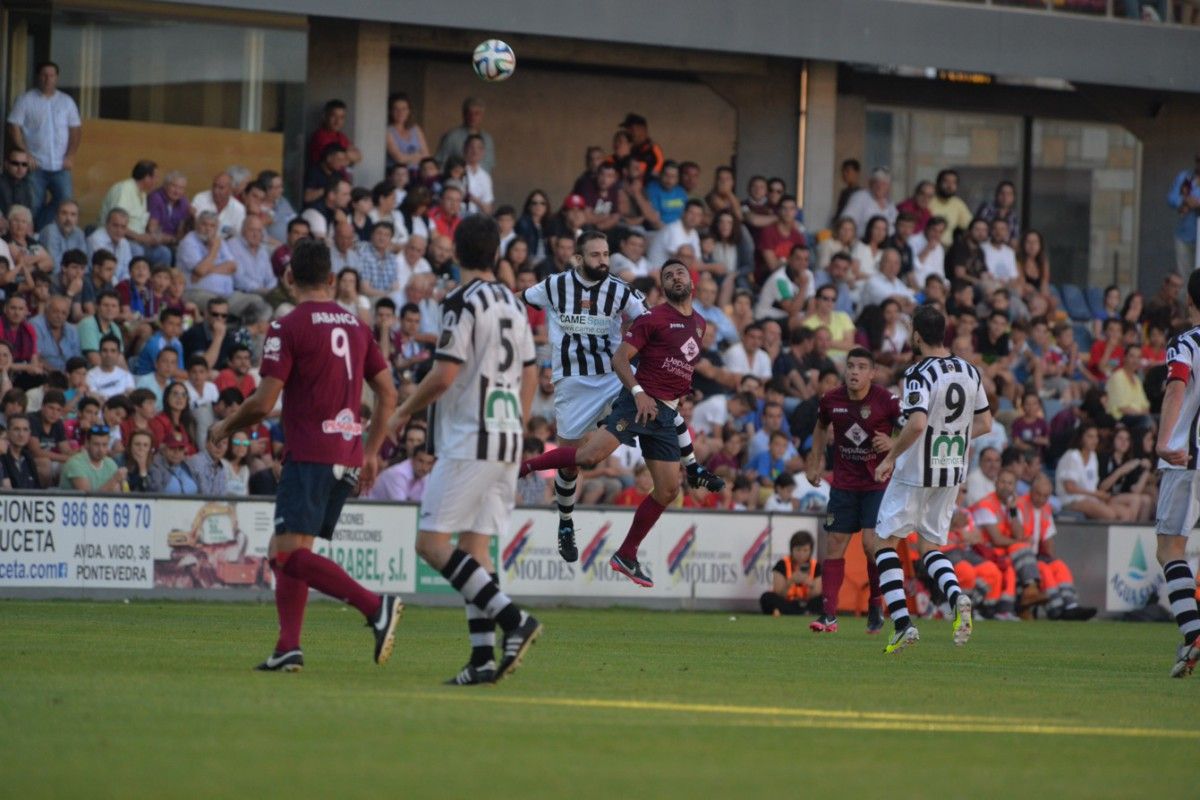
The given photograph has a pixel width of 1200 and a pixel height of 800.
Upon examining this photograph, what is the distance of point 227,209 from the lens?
22562mm

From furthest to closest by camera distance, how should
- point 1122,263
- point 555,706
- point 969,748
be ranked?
point 1122,263 < point 555,706 < point 969,748

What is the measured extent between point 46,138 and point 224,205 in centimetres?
212

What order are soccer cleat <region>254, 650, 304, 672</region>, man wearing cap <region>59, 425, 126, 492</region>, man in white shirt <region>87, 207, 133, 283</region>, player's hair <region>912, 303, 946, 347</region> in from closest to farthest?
soccer cleat <region>254, 650, 304, 672</region> < player's hair <region>912, 303, 946, 347</region> < man wearing cap <region>59, 425, 126, 492</region> < man in white shirt <region>87, 207, 133, 283</region>

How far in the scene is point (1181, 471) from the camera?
39.2 feet

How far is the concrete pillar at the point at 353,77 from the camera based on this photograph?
25.9 m

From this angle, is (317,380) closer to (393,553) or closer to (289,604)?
(289,604)

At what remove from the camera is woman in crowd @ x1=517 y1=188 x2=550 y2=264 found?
965 inches

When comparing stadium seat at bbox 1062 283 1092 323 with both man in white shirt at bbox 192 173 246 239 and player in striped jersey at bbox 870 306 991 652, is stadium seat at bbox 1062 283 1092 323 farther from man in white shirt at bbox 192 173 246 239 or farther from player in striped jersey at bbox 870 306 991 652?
player in striped jersey at bbox 870 306 991 652

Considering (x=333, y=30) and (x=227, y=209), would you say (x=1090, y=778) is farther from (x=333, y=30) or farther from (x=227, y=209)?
(x=333, y=30)

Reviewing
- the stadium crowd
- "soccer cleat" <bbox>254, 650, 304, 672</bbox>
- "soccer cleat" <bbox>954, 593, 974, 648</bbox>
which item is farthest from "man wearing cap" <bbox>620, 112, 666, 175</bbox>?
"soccer cleat" <bbox>254, 650, 304, 672</bbox>

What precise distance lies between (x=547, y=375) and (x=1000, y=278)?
890 cm

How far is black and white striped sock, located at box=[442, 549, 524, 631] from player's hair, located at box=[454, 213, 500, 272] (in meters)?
1.43

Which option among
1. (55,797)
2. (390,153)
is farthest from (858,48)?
(55,797)

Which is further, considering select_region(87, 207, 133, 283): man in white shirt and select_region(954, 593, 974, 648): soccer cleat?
select_region(87, 207, 133, 283): man in white shirt
